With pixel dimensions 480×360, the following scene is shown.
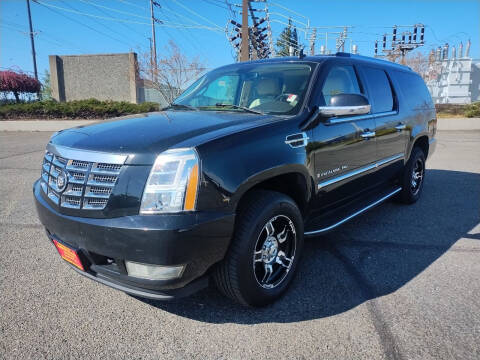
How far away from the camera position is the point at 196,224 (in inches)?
79.8

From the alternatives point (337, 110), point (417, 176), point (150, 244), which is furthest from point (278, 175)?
point (417, 176)

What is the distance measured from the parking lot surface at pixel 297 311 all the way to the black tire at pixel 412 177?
1.10 m

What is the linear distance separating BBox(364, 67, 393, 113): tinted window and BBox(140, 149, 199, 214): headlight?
2614mm

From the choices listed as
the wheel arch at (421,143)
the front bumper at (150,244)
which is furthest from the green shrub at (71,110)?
the front bumper at (150,244)

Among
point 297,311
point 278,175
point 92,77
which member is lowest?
point 297,311

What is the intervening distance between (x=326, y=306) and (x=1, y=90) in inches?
1079

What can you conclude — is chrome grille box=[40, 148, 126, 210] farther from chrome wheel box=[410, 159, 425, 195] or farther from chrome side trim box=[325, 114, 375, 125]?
chrome wheel box=[410, 159, 425, 195]

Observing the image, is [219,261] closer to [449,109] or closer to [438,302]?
[438,302]

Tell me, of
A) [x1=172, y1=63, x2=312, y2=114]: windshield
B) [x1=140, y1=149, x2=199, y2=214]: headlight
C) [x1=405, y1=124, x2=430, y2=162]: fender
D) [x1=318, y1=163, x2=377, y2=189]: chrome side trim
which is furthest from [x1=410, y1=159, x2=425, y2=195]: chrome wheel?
[x1=140, y1=149, x2=199, y2=214]: headlight

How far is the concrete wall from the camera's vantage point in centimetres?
2577

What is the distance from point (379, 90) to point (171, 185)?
10.2ft

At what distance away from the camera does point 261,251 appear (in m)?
2.56

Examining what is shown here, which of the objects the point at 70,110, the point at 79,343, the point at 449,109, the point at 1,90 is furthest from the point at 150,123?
the point at 1,90

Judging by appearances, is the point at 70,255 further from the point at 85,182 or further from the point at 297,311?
the point at 297,311
